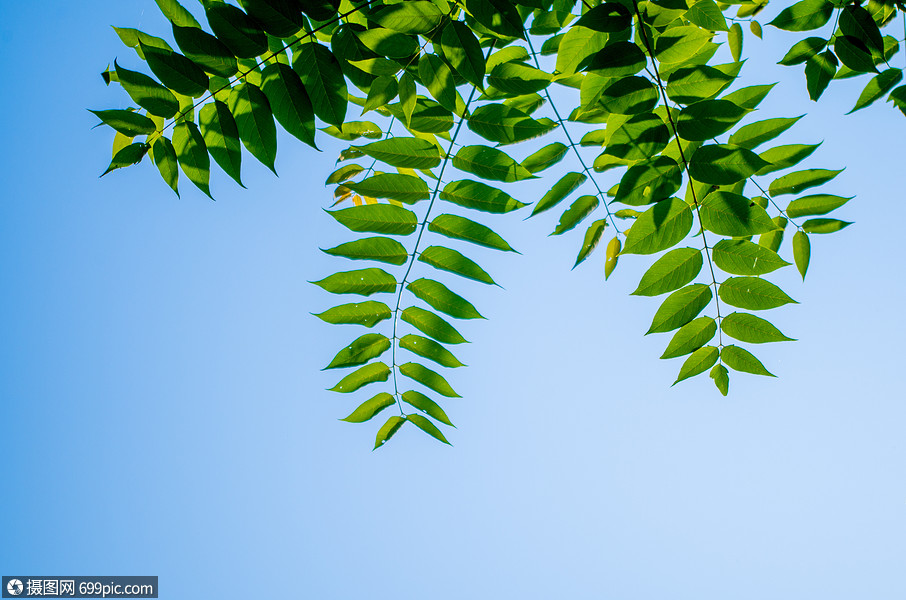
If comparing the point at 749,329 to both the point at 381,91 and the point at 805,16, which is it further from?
the point at 381,91

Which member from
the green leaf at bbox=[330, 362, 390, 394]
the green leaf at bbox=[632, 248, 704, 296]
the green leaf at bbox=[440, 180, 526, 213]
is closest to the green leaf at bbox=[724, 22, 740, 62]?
the green leaf at bbox=[632, 248, 704, 296]

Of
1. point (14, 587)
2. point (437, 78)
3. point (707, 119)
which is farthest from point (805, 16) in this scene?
point (14, 587)

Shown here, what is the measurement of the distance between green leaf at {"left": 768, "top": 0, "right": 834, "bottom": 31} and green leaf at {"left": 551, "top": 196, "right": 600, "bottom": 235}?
2.51 feet

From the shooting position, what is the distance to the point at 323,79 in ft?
4.17

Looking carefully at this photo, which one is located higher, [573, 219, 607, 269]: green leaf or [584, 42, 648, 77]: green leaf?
[584, 42, 648, 77]: green leaf

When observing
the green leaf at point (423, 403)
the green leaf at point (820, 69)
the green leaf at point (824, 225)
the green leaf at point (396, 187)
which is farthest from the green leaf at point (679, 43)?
the green leaf at point (423, 403)

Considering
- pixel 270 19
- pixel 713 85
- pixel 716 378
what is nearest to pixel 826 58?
pixel 713 85

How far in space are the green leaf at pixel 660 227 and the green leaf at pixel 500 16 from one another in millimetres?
590

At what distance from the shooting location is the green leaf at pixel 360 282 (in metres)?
1.69

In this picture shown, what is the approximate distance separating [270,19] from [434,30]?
15.2 inches

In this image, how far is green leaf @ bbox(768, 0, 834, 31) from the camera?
5.13 ft

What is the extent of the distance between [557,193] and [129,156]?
52.6 inches

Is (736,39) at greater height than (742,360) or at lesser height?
→ greater

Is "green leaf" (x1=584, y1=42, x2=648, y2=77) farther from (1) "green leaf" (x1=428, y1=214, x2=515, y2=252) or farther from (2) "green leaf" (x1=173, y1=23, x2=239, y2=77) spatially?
(2) "green leaf" (x1=173, y1=23, x2=239, y2=77)
